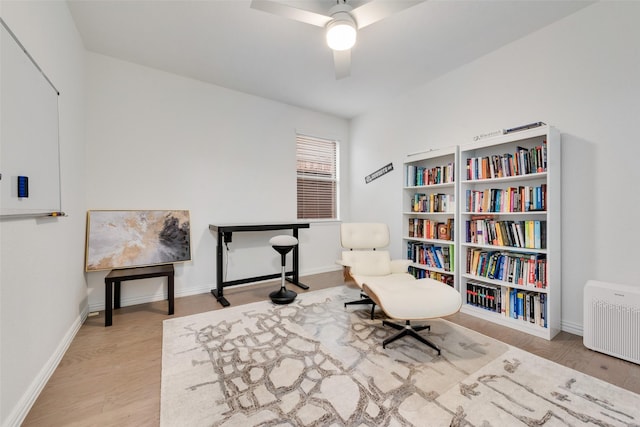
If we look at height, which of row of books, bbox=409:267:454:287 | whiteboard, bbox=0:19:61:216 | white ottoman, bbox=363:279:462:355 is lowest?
row of books, bbox=409:267:454:287

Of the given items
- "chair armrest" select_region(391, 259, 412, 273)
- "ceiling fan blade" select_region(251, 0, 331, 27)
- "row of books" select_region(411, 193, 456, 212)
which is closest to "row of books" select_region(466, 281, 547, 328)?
"chair armrest" select_region(391, 259, 412, 273)

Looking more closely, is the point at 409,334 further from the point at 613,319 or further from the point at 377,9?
the point at 377,9

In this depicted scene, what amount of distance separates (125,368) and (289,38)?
306 centimetres

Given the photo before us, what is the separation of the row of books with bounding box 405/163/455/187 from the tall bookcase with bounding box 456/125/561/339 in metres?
0.16

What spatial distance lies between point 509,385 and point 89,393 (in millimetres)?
2549

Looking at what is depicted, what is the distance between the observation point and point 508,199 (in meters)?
2.52

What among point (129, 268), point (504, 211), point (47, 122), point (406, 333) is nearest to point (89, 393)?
point (129, 268)

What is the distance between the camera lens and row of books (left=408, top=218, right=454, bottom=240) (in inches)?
121

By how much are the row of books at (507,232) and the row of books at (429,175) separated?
56 centimetres

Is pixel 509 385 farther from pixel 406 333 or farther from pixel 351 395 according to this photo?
pixel 351 395

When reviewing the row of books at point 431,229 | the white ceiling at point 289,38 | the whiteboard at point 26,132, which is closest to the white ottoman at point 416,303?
the row of books at point 431,229

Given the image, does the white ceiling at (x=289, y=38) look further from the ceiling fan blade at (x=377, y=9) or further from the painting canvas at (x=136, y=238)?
the painting canvas at (x=136, y=238)

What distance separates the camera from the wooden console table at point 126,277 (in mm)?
2453

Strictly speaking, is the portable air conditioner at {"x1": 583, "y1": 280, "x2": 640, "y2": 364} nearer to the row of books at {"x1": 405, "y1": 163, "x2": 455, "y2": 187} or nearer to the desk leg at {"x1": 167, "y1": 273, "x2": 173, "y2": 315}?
the row of books at {"x1": 405, "y1": 163, "x2": 455, "y2": 187}
